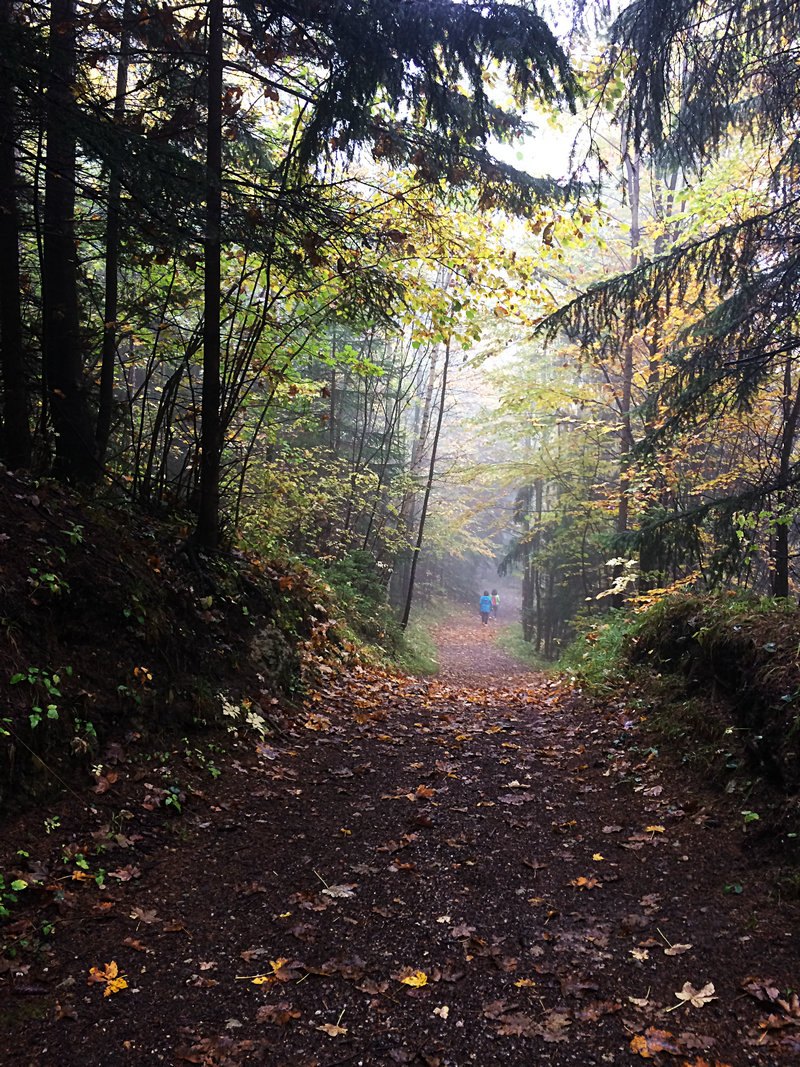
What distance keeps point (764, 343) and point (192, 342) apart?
244 inches

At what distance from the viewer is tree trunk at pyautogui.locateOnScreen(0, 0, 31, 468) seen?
491cm

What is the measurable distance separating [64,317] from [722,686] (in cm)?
726

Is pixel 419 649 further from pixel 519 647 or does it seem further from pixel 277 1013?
pixel 277 1013

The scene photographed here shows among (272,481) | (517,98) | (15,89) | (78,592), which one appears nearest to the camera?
(78,592)

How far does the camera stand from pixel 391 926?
10.9ft

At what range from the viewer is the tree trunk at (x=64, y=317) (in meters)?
5.37

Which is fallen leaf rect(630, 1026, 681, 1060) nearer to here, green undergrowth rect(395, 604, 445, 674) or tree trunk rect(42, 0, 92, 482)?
tree trunk rect(42, 0, 92, 482)

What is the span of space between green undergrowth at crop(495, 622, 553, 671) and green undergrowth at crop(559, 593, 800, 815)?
1019 centimetres

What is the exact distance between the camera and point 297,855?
3.98m

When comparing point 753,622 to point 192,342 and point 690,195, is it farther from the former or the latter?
point 690,195

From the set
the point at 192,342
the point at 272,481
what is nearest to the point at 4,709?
the point at 192,342

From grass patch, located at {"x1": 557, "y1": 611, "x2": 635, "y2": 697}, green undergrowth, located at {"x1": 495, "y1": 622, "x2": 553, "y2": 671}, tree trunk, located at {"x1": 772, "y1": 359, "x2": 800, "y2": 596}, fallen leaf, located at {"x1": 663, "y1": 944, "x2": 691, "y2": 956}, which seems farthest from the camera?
green undergrowth, located at {"x1": 495, "y1": 622, "x2": 553, "y2": 671}

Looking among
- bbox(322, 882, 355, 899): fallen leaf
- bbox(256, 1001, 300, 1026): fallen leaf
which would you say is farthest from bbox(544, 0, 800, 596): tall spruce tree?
bbox(256, 1001, 300, 1026): fallen leaf

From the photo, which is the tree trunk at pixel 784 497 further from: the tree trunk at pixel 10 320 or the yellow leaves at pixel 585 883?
the tree trunk at pixel 10 320
